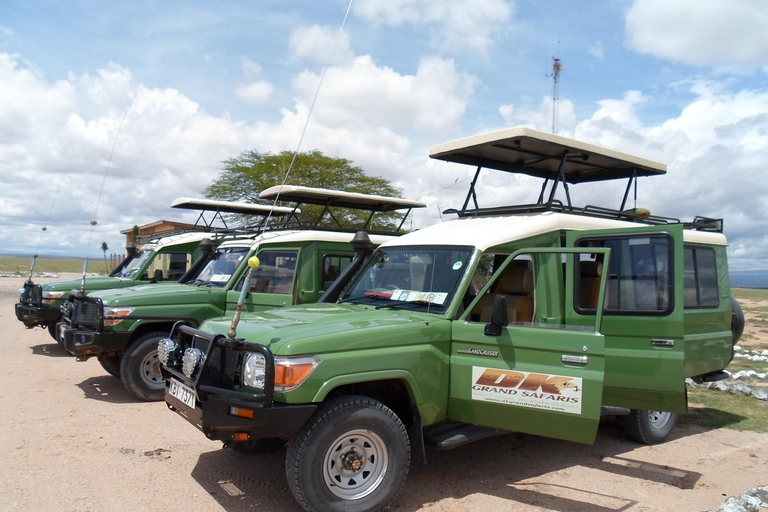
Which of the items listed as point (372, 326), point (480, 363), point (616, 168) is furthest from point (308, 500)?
point (616, 168)

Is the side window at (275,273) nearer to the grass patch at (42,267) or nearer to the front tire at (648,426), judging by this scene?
the front tire at (648,426)

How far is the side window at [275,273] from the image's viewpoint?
27.7ft

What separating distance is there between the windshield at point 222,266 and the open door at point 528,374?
4.86 m

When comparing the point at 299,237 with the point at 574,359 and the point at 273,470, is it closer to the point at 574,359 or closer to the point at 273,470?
the point at 273,470

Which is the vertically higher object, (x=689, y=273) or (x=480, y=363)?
(x=689, y=273)

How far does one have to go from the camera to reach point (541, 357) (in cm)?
446

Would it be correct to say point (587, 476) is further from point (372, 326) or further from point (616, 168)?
point (616, 168)

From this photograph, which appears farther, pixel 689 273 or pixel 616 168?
pixel 616 168

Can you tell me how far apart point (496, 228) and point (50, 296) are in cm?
839

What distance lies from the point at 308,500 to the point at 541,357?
Result: 1904mm

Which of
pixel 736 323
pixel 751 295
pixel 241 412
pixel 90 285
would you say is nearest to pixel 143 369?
pixel 241 412

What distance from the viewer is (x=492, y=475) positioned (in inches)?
206

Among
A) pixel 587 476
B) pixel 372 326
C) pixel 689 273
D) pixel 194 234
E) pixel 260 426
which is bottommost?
pixel 587 476

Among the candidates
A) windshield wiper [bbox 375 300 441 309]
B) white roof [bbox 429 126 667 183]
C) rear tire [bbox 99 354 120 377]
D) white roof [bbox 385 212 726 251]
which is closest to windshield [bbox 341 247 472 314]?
windshield wiper [bbox 375 300 441 309]
